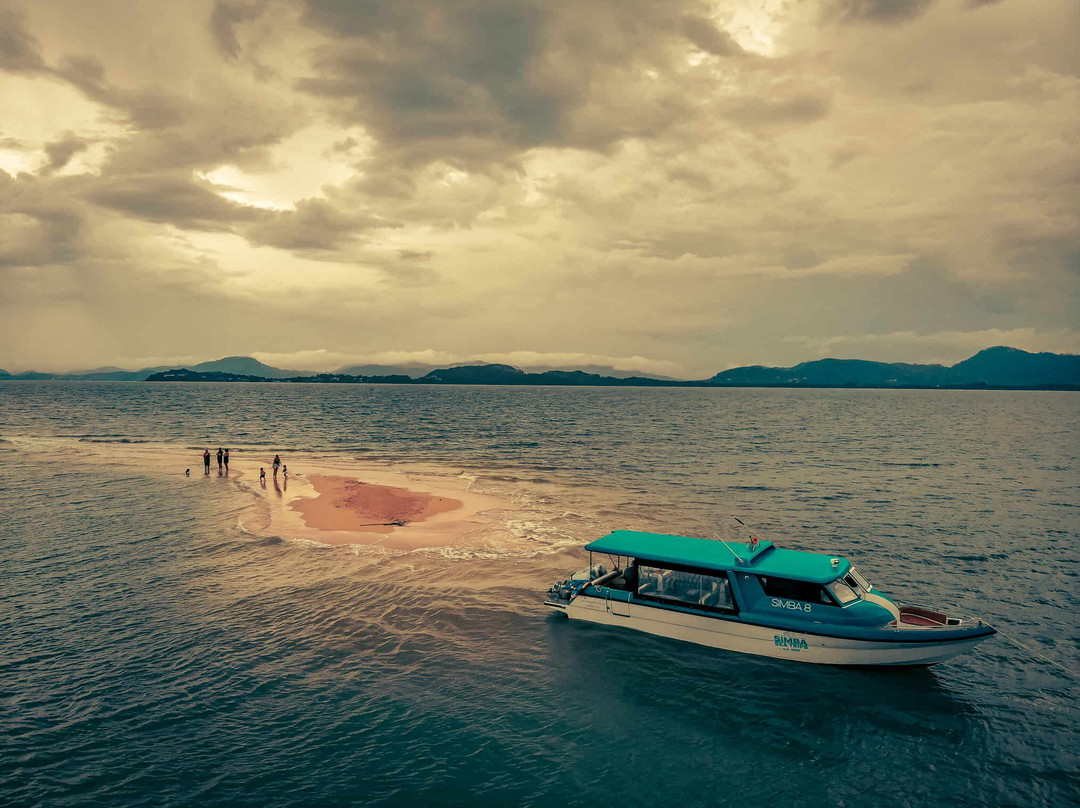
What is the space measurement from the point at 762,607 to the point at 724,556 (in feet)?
8.03

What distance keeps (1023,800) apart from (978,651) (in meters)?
10.1

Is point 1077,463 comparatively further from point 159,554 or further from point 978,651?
point 159,554

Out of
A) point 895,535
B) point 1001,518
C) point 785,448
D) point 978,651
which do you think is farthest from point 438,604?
point 785,448

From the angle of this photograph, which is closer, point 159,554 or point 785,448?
point 159,554

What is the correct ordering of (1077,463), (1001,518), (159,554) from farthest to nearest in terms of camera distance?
(1077,463), (1001,518), (159,554)

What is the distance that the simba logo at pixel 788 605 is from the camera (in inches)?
886

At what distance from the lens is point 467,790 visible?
15.6 m

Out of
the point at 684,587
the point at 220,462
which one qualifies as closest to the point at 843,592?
the point at 684,587

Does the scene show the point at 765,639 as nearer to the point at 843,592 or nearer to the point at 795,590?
the point at 795,590

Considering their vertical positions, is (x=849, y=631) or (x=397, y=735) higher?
(x=849, y=631)

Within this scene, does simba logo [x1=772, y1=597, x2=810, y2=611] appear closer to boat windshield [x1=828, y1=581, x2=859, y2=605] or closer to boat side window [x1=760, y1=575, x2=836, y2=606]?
boat side window [x1=760, y1=575, x2=836, y2=606]

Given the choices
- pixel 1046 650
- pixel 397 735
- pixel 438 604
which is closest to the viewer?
pixel 397 735

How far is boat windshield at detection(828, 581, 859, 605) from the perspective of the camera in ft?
72.7

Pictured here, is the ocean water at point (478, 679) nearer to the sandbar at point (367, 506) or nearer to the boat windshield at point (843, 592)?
the boat windshield at point (843, 592)
